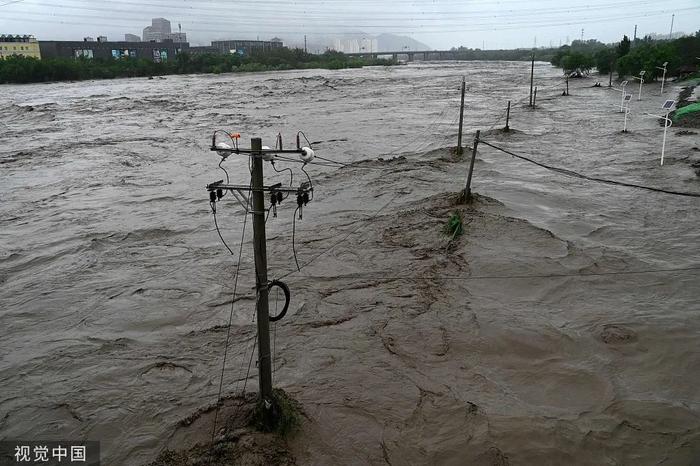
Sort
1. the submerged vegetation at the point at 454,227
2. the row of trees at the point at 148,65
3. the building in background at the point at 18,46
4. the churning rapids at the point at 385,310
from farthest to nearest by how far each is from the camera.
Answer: the building in background at the point at 18,46, the row of trees at the point at 148,65, the submerged vegetation at the point at 454,227, the churning rapids at the point at 385,310

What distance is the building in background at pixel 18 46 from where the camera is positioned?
77.9 meters

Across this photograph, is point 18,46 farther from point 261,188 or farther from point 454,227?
point 261,188

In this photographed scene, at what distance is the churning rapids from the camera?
6.39m

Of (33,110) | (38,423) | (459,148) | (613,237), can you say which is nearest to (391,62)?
(33,110)

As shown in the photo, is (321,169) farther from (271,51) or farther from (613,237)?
(271,51)

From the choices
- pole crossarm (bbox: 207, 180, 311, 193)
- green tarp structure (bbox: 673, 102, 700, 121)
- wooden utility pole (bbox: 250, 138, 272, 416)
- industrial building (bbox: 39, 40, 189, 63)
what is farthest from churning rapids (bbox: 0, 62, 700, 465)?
industrial building (bbox: 39, 40, 189, 63)

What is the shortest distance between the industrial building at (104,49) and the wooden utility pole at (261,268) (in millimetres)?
76521

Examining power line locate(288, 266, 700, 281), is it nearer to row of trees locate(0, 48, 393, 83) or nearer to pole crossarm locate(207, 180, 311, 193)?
pole crossarm locate(207, 180, 311, 193)

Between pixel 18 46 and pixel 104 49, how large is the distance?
11549 mm

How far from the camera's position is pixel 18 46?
77.8m

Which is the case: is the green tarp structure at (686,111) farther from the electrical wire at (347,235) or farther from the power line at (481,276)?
the power line at (481,276)

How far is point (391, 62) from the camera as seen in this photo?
108m

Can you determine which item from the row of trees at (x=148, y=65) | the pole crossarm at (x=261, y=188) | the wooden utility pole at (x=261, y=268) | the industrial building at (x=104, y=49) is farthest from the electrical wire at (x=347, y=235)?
the industrial building at (x=104, y=49)

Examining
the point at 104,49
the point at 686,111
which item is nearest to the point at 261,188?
the point at 686,111
